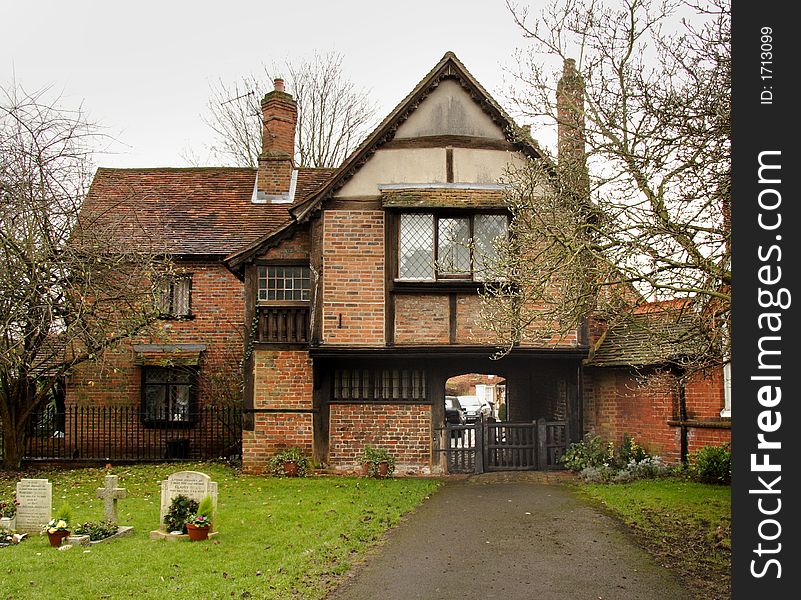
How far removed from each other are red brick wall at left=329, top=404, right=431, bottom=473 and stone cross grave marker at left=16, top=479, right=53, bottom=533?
271 inches

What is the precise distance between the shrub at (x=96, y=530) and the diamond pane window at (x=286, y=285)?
7.37 metres

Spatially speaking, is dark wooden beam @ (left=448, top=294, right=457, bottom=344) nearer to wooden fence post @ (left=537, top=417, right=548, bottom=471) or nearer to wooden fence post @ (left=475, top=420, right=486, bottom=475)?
wooden fence post @ (left=475, top=420, right=486, bottom=475)

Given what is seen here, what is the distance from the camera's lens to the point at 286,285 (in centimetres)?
1748

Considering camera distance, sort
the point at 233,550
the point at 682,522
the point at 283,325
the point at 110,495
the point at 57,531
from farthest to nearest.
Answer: the point at 283,325 → the point at 682,522 → the point at 110,495 → the point at 57,531 → the point at 233,550

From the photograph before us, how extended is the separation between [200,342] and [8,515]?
35.1 feet

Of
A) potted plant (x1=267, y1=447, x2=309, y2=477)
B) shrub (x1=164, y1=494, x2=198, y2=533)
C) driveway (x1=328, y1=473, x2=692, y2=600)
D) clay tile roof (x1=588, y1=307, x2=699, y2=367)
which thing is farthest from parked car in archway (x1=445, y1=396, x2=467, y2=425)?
shrub (x1=164, y1=494, x2=198, y2=533)

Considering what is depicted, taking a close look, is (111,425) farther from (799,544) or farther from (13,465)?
(799,544)

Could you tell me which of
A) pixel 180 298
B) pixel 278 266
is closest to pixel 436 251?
pixel 278 266

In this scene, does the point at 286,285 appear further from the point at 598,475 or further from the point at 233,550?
the point at 233,550

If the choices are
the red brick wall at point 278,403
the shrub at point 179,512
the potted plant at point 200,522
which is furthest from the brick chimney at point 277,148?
the potted plant at point 200,522

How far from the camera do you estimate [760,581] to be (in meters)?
4.85

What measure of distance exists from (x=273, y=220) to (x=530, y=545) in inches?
586

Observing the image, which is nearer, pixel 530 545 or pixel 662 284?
pixel 662 284

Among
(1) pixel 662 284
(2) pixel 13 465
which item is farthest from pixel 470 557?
(2) pixel 13 465
